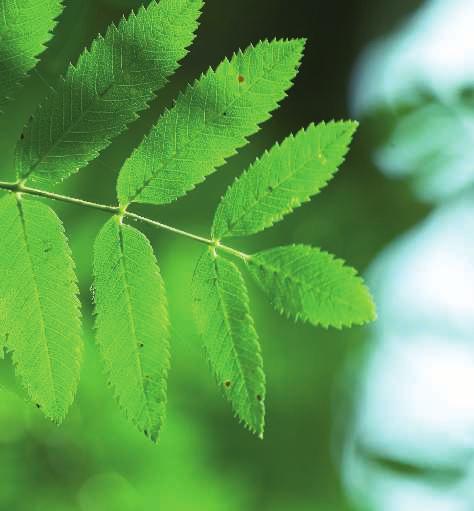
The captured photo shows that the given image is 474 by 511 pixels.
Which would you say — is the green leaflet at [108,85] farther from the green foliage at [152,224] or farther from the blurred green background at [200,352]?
the blurred green background at [200,352]

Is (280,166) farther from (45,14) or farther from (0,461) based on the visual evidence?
(0,461)

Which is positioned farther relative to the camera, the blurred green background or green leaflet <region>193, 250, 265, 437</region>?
the blurred green background

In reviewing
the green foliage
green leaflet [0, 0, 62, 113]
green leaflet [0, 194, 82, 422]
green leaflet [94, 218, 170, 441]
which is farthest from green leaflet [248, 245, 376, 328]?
green leaflet [0, 0, 62, 113]

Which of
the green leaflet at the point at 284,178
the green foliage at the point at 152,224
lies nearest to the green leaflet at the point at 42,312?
the green foliage at the point at 152,224

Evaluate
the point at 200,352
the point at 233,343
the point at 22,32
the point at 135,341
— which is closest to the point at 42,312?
the point at 135,341

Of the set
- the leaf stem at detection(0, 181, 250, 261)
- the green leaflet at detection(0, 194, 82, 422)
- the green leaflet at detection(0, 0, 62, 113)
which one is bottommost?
the green leaflet at detection(0, 194, 82, 422)

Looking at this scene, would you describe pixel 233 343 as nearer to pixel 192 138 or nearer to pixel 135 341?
pixel 135 341

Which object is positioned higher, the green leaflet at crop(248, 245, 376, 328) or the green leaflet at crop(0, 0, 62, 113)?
the green leaflet at crop(0, 0, 62, 113)

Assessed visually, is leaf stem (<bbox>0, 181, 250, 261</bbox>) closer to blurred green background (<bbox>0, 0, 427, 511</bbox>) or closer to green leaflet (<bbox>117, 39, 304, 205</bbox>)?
green leaflet (<bbox>117, 39, 304, 205</bbox>)
